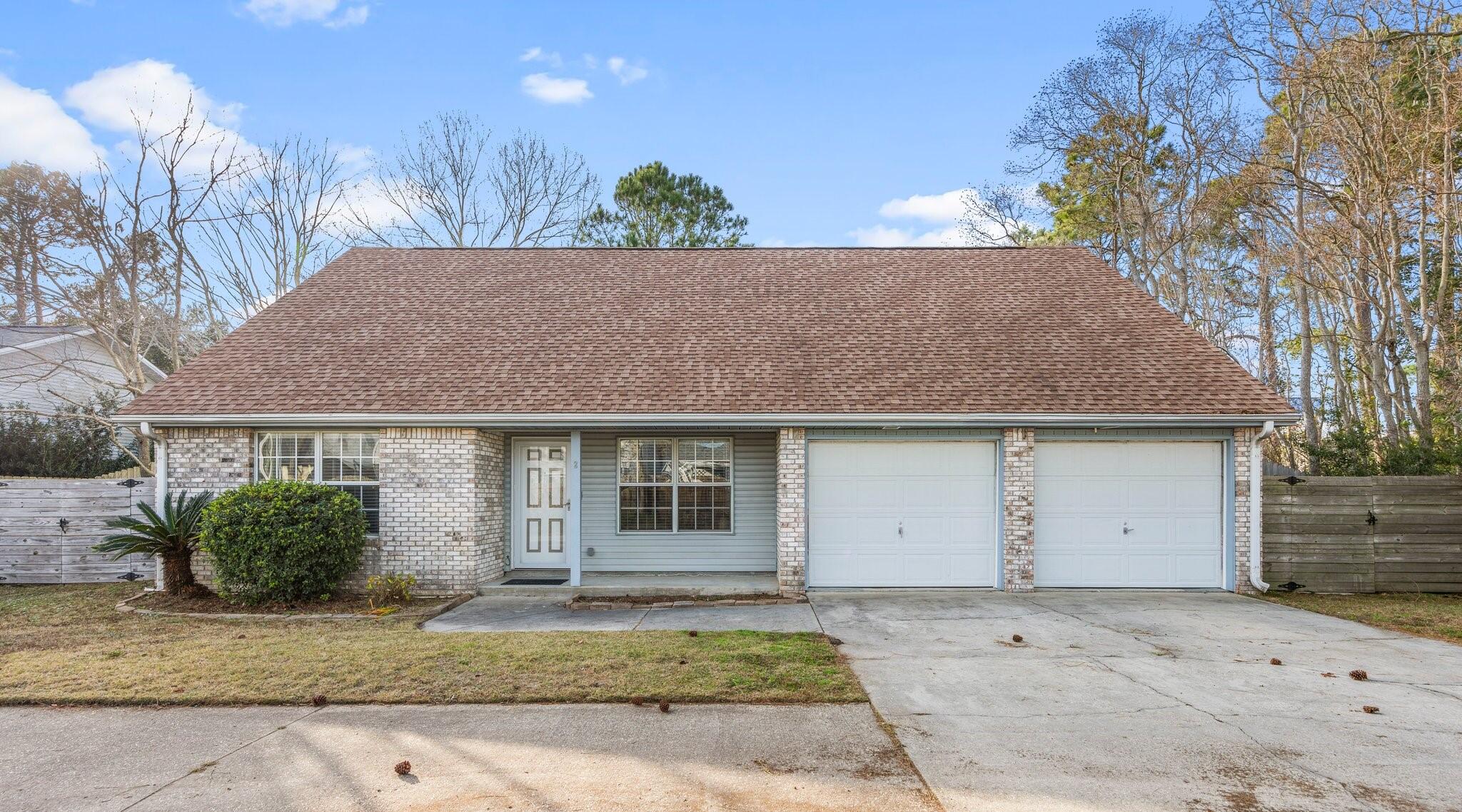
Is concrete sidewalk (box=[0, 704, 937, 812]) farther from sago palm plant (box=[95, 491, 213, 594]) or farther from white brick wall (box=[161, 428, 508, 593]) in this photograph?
white brick wall (box=[161, 428, 508, 593])

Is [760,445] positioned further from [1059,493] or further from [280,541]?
[280,541]

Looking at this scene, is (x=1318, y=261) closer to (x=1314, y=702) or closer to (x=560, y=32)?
(x=1314, y=702)

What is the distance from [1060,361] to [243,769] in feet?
34.6

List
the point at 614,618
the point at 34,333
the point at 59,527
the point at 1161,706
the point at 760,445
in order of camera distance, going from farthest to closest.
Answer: the point at 34,333, the point at 760,445, the point at 59,527, the point at 614,618, the point at 1161,706

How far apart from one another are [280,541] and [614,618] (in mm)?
4049

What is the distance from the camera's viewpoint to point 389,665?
22.0ft

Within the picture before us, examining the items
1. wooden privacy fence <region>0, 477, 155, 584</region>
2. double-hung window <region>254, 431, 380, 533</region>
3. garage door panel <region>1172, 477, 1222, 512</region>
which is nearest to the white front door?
double-hung window <region>254, 431, 380, 533</region>

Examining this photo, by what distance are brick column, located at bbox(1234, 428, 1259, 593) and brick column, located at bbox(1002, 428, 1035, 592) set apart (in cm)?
277

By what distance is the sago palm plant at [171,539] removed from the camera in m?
9.69

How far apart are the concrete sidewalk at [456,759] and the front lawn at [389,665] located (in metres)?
0.24

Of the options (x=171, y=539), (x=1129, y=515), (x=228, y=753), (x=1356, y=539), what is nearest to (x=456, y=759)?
(x=228, y=753)

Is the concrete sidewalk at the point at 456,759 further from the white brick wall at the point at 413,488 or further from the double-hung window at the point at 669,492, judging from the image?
the double-hung window at the point at 669,492

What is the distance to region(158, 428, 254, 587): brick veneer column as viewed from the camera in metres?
10.5

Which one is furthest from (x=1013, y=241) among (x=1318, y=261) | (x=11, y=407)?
(x=11, y=407)
